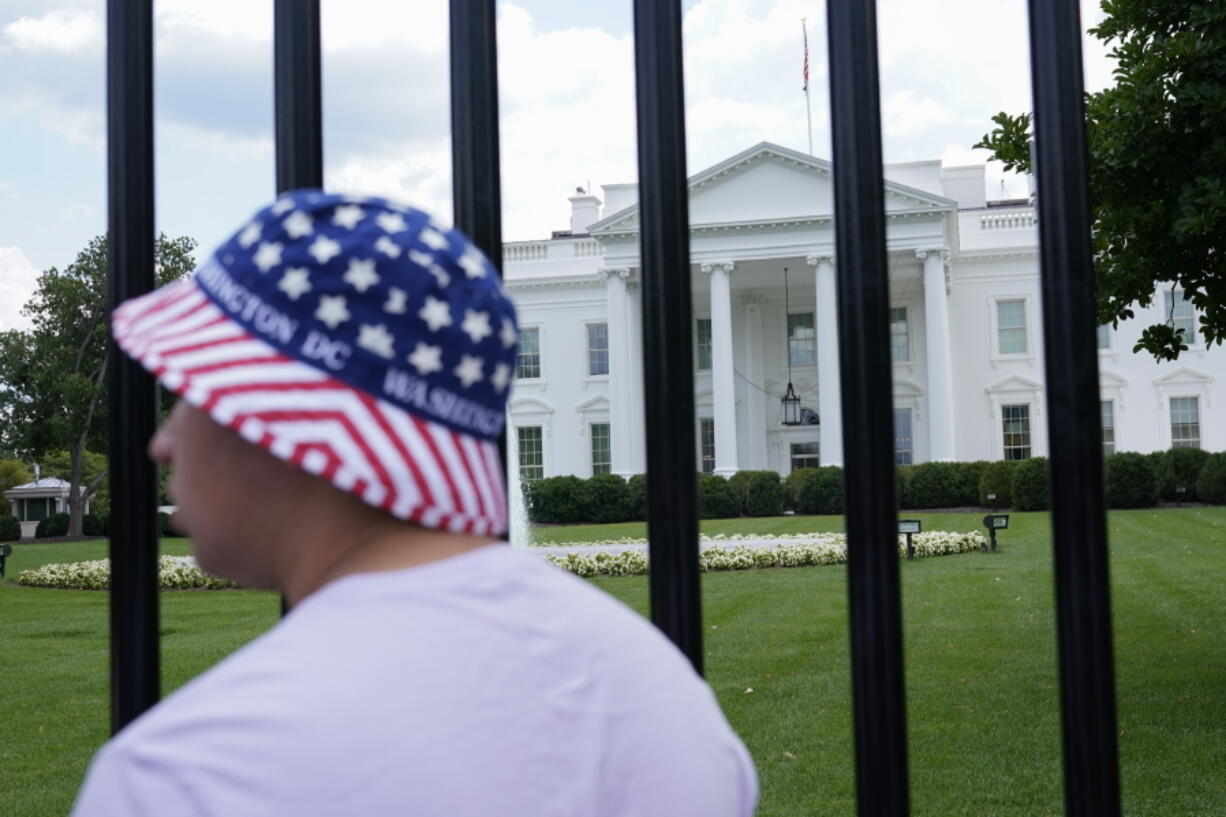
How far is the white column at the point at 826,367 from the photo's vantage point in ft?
109

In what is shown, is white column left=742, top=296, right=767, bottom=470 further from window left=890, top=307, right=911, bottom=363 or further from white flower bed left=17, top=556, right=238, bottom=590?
white flower bed left=17, top=556, right=238, bottom=590

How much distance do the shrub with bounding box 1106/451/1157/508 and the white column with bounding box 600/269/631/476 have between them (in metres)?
13.7

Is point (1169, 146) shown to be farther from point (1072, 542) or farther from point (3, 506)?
point (3, 506)

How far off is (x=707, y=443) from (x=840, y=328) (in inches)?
1411

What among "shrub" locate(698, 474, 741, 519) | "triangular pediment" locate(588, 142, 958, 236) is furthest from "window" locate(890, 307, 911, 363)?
"shrub" locate(698, 474, 741, 519)

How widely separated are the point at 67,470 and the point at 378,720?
46.4 m

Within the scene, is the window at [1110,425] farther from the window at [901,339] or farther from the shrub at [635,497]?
the shrub at [635,497]

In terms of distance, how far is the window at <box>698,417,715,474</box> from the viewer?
1415 inches

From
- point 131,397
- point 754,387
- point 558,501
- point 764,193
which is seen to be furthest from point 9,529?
point 131,397

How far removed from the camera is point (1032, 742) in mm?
5914

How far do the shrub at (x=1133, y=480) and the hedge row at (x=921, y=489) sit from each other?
0.08 ft

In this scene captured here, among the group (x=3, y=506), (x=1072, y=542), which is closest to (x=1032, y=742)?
(x=1072, y=542)

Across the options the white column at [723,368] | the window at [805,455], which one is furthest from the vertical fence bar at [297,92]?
the window at [805,455]

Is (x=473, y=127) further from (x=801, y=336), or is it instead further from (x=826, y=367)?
(x=801, y=336)
